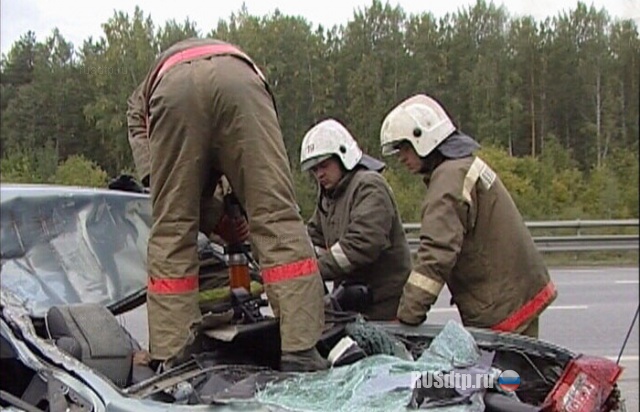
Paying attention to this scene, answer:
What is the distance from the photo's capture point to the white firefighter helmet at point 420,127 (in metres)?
3.56

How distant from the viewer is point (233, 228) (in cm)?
350

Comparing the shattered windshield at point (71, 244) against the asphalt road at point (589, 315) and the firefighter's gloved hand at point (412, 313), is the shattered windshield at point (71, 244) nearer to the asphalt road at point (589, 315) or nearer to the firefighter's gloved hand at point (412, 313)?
the firefighter's gloved hand at point (412, 313)

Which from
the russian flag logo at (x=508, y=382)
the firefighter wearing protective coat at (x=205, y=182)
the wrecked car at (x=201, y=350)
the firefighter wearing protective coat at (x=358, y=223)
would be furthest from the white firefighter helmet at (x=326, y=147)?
the russian flag logo at (x=508, y=382)

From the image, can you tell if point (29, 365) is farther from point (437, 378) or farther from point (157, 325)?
point (437, 378)

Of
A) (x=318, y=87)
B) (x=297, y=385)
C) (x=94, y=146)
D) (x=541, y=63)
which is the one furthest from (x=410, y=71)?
(x=297, y=385)

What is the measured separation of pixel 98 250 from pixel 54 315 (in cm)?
90

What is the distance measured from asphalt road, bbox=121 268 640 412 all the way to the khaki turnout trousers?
131cm

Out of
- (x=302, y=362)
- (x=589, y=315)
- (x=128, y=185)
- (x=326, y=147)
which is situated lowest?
(x=589, y=315)

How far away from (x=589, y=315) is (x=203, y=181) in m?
6.57

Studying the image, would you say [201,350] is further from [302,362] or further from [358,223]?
[358,223]

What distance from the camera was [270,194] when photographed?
314 centimetres

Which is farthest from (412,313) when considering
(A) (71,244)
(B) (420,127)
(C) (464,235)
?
(A) (71,244)

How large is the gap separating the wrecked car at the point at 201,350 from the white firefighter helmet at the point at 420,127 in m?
0.71

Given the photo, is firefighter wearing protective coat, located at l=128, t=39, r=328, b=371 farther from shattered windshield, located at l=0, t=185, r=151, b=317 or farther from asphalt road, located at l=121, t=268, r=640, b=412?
asphalt road, located at l=121, t=268, r=640, b=412
